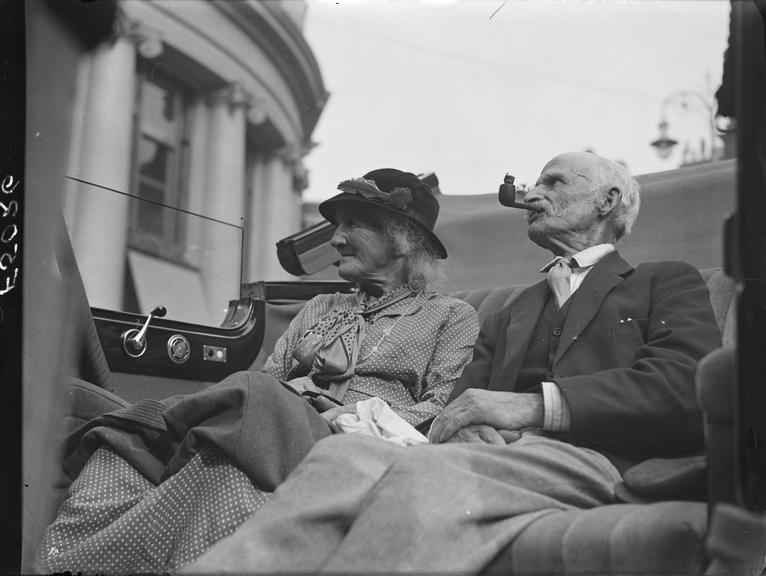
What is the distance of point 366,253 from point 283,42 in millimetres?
702

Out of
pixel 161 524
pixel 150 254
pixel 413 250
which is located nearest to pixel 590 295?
pixel 413 250

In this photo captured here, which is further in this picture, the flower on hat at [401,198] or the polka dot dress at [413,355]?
the flower on hat at [401,198]

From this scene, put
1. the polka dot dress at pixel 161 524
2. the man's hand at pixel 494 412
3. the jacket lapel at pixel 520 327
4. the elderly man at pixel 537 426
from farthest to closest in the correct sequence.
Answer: the jacket lapel at pixel 520 327
the man's hand at pixel 494 412
the polka dot dress at pixel 161 524
the elderly man at pixel 537 426

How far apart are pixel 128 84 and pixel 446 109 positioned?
0.98 meters

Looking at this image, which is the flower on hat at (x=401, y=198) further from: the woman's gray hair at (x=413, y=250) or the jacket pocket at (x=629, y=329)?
the jacket pocket at (x=629, y=329)

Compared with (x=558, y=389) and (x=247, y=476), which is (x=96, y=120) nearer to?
(x=247, y=476)

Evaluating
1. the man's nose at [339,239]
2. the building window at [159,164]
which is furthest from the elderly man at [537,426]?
the building window at [159,164]

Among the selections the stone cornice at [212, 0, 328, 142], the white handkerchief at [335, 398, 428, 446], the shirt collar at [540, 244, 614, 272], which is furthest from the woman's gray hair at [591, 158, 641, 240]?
the stone cornice at [212, 0, 328, 142]

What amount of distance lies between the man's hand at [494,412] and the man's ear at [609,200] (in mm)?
659

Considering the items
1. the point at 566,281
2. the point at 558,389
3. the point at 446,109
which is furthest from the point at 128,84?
the point at 558,389

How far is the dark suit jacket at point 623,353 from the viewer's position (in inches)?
84.1

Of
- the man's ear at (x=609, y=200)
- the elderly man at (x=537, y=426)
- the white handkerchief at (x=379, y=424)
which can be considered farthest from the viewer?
the man's ear at (x=609, y=200)

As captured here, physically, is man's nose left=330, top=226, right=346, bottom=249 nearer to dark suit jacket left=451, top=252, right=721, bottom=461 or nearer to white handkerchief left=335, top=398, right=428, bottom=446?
dark suit jacket left=451, top=252, right=721, bottom=461

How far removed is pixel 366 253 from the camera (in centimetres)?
309
